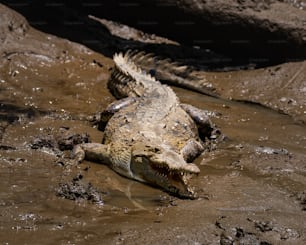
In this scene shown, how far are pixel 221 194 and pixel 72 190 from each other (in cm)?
115

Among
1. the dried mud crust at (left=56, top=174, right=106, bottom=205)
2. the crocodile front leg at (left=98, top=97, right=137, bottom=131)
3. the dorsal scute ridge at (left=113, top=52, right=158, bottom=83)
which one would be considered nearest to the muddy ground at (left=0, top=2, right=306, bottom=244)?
the dried mud crust at (left=56, top=174, right=106, bottom=205)

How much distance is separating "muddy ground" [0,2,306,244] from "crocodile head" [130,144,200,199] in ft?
0.25

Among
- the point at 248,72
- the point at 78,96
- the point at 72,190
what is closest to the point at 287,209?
the point at 72,190

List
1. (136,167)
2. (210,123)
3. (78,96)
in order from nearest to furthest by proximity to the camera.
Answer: (136,167), (210,123), (78,96)

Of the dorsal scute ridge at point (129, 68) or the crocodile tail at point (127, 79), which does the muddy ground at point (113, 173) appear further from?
the dorsal scute ridge at point (129, 68)

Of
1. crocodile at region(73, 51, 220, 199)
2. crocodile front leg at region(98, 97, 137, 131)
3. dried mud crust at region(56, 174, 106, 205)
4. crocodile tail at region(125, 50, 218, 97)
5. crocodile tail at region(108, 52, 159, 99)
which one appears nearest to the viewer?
dried mud crust at region(56, 174, 106, 205)

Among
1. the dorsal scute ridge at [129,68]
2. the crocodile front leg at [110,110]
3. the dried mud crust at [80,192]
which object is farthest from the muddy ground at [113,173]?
the dorsal scute ridge at [129,68]

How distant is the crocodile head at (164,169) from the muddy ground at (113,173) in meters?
0.08

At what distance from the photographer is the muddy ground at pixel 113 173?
4484 millimetres

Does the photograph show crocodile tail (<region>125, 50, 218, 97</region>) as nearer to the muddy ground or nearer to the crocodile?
the muddy ground

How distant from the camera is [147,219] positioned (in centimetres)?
467

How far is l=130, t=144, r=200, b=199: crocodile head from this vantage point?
16.8 ft

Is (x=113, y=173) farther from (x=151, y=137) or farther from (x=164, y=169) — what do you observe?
(x=164, y=169)

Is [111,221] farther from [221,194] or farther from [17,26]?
[17,26]
